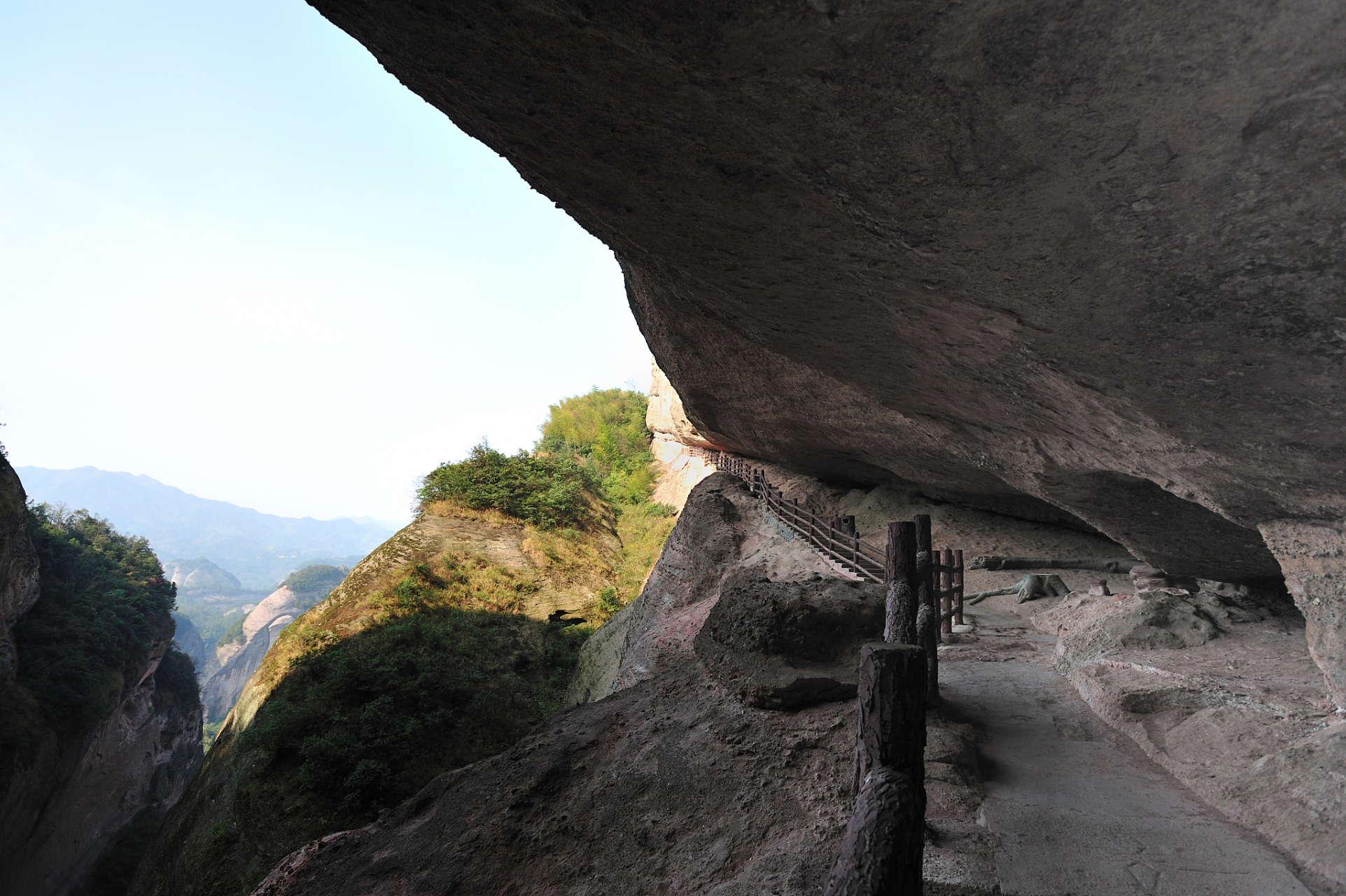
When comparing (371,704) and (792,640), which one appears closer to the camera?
(792,640)

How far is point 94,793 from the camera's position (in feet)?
78.9

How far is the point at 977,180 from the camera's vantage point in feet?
10.1

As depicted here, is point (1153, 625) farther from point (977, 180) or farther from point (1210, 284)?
point (977, 180)

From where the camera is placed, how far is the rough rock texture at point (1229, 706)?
2984 mm

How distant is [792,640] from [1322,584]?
326cm

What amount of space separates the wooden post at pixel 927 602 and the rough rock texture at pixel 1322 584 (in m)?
2.15

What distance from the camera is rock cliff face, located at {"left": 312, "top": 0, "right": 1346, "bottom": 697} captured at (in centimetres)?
239

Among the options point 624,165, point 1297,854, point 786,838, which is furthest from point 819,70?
point 1297,854

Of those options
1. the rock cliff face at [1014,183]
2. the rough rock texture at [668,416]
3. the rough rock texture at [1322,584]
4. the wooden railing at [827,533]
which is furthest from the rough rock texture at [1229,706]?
the rough rock texture at [668,416]

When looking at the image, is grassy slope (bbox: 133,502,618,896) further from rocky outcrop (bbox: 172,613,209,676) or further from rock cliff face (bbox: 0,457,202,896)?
rocky outcrop (bbox: 172,613,209,676)

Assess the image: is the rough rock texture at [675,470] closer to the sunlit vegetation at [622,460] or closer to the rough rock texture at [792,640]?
the sunlit vegetation at [622,460]

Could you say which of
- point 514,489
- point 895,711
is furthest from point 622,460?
point 895,711

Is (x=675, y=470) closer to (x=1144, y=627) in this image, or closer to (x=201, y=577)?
(x=1144, y=627)

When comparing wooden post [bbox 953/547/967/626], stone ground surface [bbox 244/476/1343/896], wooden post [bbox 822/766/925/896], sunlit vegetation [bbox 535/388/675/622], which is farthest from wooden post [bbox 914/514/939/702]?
sunlit vegetation [bbox 535/388/675/622]
